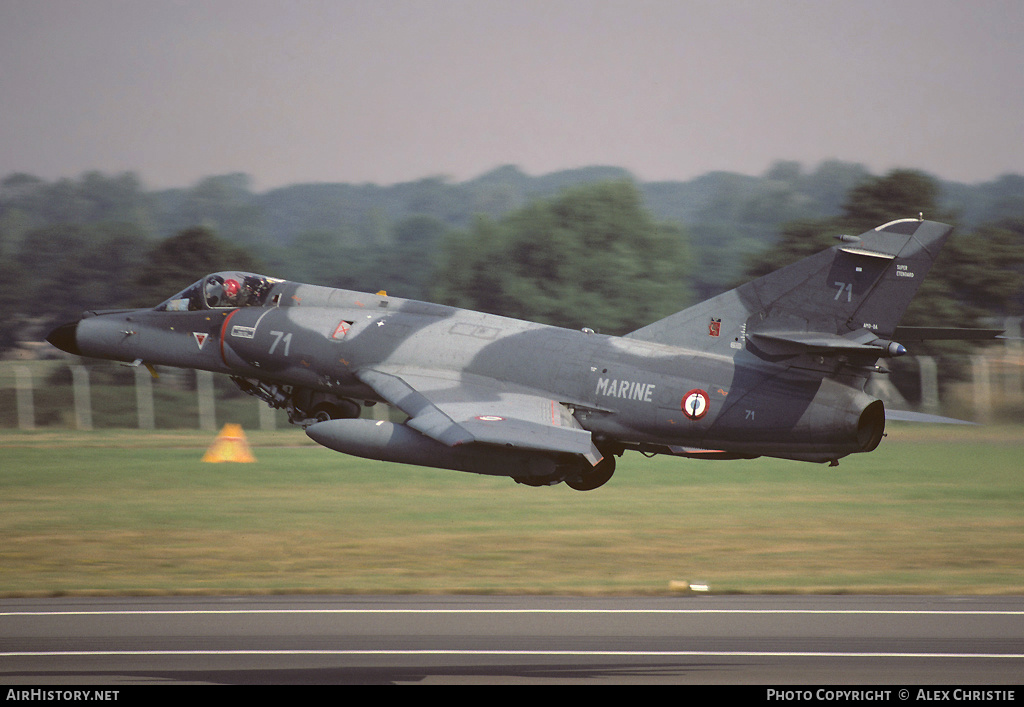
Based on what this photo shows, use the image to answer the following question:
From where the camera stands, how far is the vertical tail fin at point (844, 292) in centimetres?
1589

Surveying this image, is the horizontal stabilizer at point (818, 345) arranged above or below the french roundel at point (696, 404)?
above

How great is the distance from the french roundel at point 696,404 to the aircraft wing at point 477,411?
1.68 metres

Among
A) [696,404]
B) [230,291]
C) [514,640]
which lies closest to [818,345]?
[696,404]

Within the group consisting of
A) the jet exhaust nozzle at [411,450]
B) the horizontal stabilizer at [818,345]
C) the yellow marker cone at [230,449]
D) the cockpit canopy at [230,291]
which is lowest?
the yellow marker cone at [230,449]

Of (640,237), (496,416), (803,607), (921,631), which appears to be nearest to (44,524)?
(496,416)

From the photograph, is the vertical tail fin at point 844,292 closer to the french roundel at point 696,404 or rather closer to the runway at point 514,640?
the french roundel at point 696,404

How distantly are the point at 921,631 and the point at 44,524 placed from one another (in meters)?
18.1

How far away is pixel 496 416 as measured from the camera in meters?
16.2

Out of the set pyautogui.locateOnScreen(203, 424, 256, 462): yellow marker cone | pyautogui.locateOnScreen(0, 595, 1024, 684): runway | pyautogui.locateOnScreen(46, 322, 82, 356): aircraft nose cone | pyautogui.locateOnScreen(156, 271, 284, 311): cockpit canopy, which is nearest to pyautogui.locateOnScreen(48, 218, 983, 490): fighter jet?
pyautogui.locateOnScreen(156, 271, 284, 311): cockpit canopy

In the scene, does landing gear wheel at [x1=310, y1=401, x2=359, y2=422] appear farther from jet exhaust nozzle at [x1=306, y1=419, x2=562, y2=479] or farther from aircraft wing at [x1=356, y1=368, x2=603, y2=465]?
jet exhaust nozzle at [x1=306, y1=419, x2=562, y2=479]

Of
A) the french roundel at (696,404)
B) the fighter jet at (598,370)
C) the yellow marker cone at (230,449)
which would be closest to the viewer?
the fighter jet at (598,370)

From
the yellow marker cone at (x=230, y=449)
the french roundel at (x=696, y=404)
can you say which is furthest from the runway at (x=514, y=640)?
the yellow marker cone at (x=230, y=449)

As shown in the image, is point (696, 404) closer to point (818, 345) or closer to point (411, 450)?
point (818, 345)

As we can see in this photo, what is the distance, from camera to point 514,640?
1432cm
